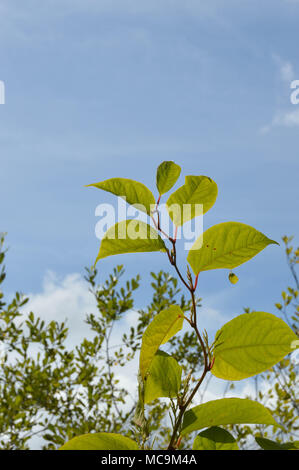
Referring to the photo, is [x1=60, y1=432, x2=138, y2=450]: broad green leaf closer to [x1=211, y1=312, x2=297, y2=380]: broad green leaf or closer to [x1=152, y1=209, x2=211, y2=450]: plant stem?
[x1=152, y1=209, x2=211, y2=450]: plant stem

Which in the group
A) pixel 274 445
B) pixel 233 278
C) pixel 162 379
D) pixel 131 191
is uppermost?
pixel 131 191

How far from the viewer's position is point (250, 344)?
1.97 ft

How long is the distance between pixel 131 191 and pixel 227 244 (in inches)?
7.5

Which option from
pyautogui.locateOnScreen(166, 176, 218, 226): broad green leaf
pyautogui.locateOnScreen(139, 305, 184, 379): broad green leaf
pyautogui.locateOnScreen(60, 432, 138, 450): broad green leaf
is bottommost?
pyautogui.locateOnScreen(60, 432, 138, 450): broad green leaf

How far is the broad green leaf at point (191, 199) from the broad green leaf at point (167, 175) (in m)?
0.04

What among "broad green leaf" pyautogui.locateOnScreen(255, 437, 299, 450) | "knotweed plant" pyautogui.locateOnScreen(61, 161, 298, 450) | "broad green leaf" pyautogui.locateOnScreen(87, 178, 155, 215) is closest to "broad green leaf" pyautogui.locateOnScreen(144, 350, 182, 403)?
"knotweed plant" pyautogui.locateOnScreen(61, 161, 298, 450)

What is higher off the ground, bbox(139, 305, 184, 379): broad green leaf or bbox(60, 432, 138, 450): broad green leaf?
bbox(139, 305, 184, 379): broad green leaf

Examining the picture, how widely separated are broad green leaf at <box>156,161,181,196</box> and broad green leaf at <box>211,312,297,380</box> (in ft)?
0.90

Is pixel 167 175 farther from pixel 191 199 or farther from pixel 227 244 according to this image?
pixel 227 244

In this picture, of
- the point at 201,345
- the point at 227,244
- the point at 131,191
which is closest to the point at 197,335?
the point at 201,345

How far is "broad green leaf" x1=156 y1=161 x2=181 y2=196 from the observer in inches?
29.2

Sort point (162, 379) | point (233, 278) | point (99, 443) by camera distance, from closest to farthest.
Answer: point (99, 443), point (162, 379), point (233, 278)

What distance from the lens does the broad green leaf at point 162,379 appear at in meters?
0.65
